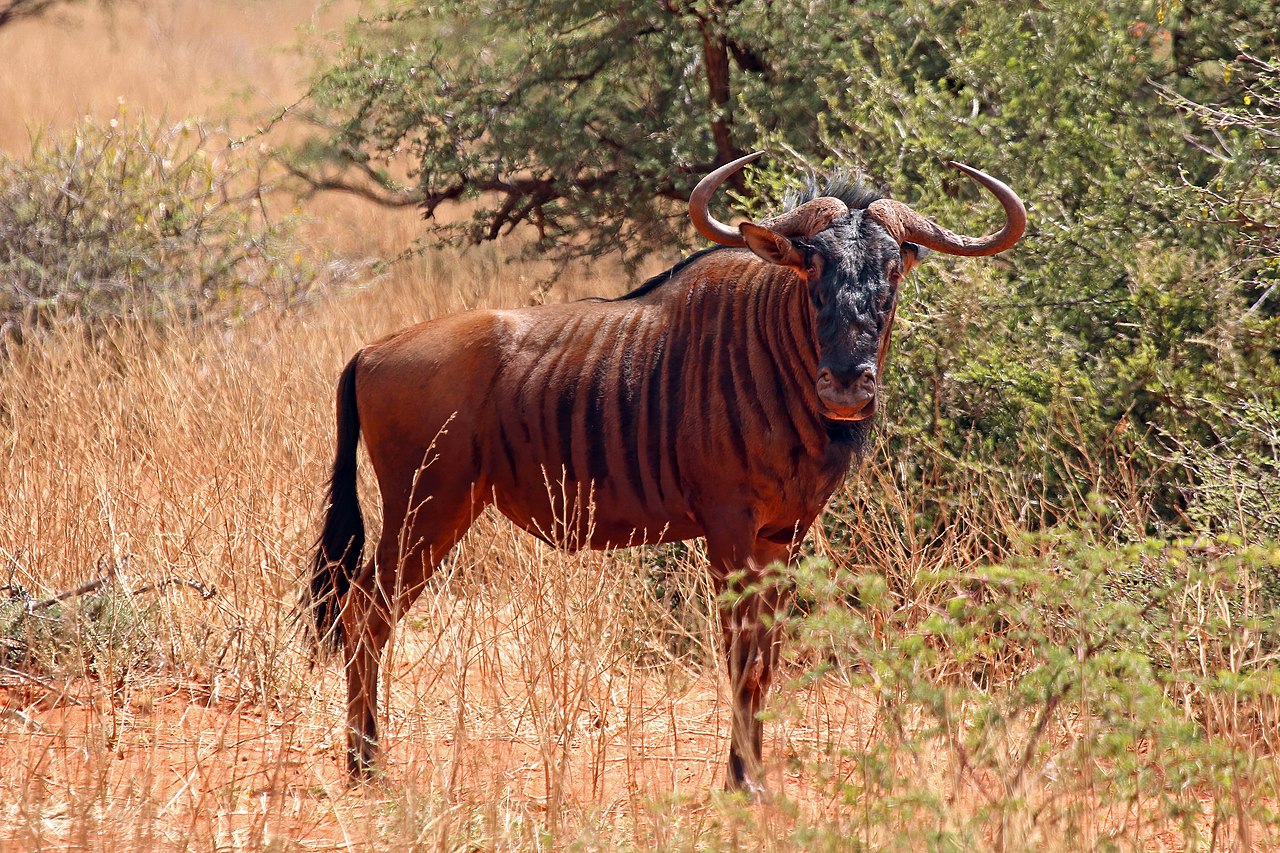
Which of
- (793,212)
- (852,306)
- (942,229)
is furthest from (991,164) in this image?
(852,306)

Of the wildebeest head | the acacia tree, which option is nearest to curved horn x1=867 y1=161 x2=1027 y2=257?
the wildebeest head

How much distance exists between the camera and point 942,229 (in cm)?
370

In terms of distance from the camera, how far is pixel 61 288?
7527 mm

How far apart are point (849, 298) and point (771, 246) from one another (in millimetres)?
Answer: 312

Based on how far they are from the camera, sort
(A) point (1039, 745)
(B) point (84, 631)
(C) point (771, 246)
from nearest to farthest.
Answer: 1. (A) point (1039, 745)
2. (C) point (771, 246)
3. (B) point (84, 631)

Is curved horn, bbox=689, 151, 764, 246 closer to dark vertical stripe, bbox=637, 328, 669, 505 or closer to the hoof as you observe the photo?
dark vertical stripe, bbox=637, 328, 669, 505

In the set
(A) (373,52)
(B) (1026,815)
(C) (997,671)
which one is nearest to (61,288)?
(A) (373,52)

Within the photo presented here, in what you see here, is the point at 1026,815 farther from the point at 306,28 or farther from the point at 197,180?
the point at 306,28

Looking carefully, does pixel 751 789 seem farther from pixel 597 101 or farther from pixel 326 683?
pixel 597 101

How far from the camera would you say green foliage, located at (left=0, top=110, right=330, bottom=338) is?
7.61 meters

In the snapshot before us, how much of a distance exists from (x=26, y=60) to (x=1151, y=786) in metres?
20.1

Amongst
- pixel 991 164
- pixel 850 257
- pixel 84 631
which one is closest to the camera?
pixel 850 257

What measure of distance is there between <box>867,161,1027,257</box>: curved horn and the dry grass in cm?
104

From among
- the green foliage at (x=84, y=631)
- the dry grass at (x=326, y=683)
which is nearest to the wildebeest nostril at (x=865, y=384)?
the dry grass at (x=326, y=683)
